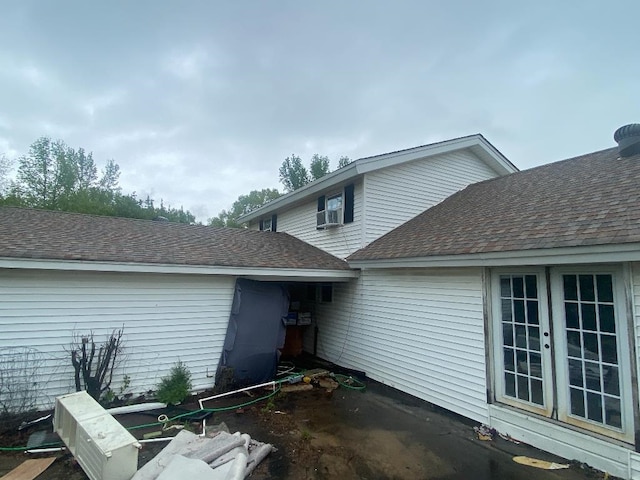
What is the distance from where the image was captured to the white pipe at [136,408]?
4.93 meters

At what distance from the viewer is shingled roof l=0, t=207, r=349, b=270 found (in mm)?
5232

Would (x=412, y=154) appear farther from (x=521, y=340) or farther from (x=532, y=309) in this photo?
(x=521, y=340)

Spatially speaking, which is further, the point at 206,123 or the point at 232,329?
the point at 206,123

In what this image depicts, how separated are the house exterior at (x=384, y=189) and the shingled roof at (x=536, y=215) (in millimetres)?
541

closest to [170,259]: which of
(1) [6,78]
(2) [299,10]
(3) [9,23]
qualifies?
(3) [9,23]

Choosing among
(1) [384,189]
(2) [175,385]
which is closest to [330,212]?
(1) [384,189]

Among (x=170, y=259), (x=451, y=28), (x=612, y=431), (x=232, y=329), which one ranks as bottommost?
(x=612, y=431)

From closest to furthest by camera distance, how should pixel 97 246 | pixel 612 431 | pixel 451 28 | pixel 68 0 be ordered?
1. pixel 612 431
2. pixel 97 246
3. pixel 68 0
4. pixel 451 28

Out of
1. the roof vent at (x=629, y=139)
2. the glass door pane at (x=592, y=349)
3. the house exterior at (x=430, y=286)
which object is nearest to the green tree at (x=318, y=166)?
the house exterior at (x=430, y=286)

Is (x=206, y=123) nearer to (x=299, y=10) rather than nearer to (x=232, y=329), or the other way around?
(x=299, y=10)

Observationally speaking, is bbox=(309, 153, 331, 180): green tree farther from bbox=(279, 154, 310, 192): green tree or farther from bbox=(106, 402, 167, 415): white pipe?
bbox=(106, 402, 167, 415): white pipe

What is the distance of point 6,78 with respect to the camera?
33.7 feet

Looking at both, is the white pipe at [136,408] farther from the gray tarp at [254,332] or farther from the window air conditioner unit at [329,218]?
the window air conditioner unit at [329,218]

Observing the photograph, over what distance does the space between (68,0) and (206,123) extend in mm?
6631
